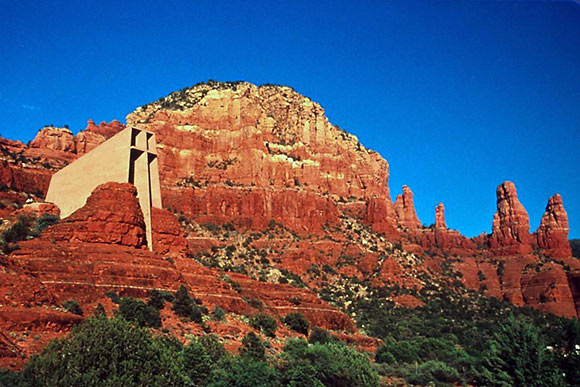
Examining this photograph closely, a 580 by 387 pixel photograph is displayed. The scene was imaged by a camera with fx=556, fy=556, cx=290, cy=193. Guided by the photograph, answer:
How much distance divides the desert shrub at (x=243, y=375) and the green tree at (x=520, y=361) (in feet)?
44.1

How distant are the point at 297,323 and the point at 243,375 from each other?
71.5ft

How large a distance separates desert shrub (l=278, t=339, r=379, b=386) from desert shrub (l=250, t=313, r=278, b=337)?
5.85 m

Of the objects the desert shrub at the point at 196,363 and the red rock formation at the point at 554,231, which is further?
the red rock formation at the point at 554,231

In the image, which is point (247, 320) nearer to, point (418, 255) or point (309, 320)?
point (309, 320)

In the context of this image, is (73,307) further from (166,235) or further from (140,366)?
(166,235)

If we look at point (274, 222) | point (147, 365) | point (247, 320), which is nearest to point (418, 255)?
point (274, 222)

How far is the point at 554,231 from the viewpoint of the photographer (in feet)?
389

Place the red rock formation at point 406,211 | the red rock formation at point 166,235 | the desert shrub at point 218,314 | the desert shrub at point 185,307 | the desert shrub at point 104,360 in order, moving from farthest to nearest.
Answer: the red rock formation at point 406,211 < the red rock formation at point 166,235 < the desert shrub at point 218,314 < the desert shrub at point 185,307 < the desert shrub at point 104,360

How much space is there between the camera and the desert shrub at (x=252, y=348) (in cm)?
3183

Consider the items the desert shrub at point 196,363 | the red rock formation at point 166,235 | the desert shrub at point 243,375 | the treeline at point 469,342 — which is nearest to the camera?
the desert shrub at point 243,375

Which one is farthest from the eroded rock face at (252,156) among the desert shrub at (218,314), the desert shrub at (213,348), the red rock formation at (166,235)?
the desert shrub at (213,348)

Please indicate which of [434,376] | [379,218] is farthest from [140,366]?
[379,218]

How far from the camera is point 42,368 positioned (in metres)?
19.6

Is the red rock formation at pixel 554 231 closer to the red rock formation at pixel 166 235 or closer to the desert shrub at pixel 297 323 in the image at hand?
the desert shrub at pixel 297 323
